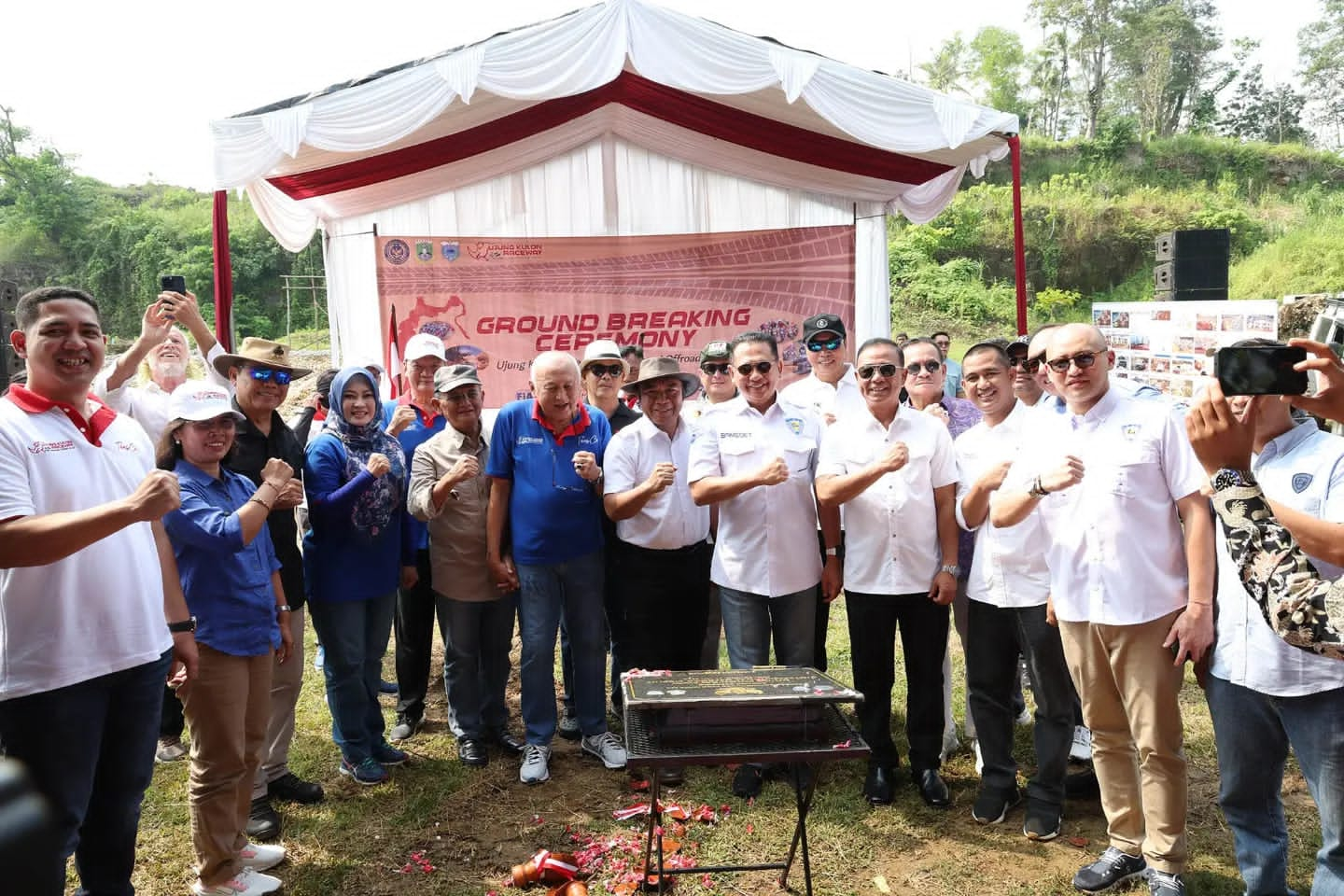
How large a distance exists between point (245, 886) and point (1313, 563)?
344 cm

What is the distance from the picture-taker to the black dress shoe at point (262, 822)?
3.36 meters

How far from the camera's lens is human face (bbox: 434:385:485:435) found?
12.9 ft

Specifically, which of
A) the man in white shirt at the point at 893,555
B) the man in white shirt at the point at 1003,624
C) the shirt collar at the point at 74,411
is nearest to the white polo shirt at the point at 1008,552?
the man in white shirt at the point at 1003,624

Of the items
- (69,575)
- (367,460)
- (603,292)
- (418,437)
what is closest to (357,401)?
(367,460)

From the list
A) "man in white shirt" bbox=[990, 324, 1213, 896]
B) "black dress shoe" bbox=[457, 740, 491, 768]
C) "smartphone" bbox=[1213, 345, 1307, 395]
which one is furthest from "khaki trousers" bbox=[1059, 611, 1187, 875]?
"black dress shoe" bbox=[457, 740, 491, 768]

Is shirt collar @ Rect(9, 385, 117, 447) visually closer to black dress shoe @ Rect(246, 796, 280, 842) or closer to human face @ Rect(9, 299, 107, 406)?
human face @ Rect(9, 299, 107, 406)

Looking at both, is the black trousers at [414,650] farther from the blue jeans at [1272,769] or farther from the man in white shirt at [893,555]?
the blue jeans at [1272,769]

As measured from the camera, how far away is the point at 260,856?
3174 mm

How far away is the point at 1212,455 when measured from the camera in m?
1.67

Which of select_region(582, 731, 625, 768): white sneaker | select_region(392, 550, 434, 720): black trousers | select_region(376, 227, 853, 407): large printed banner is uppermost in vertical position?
select_region(376, 227, 853, 407): large printed banner

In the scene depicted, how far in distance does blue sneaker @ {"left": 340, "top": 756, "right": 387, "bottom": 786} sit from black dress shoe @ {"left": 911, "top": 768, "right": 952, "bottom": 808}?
2.43 meters

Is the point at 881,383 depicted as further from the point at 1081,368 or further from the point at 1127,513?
the point at 1127,513

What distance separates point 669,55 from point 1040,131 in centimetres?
4763

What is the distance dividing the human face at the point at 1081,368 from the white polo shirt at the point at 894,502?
0.74 meters
